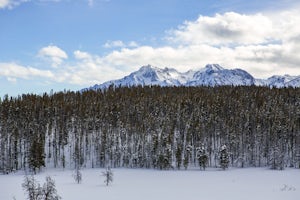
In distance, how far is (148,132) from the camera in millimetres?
130250

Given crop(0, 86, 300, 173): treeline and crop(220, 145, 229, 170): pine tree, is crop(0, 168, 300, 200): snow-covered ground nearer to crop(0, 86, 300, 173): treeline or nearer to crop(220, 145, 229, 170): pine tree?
crop(220, 145, 229, 170): pine tree

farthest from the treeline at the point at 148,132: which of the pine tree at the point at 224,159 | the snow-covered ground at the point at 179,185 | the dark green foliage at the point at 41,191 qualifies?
the dark green foliage at the point at 41,191

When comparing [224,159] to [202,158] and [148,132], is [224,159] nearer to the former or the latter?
[202,158]

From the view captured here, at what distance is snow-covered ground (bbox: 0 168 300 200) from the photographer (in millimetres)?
61094

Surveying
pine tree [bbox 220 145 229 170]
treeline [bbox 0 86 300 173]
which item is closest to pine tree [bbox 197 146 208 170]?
treeline [bbox 0 86 300 173]

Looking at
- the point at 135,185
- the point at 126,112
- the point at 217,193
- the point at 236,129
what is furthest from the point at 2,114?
the point at 217,193

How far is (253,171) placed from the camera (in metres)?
101

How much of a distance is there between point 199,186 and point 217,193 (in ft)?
35.3

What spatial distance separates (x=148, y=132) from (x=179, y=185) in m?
53.5

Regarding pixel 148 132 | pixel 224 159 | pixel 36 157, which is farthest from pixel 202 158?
pixel 36 157

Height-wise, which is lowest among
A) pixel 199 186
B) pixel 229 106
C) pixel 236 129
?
pixel 199 186

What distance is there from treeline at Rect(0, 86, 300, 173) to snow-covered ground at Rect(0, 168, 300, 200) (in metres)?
8.94

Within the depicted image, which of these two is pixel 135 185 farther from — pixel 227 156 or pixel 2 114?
pixel 2 114

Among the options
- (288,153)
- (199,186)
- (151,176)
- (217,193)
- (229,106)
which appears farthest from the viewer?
(229,106)
